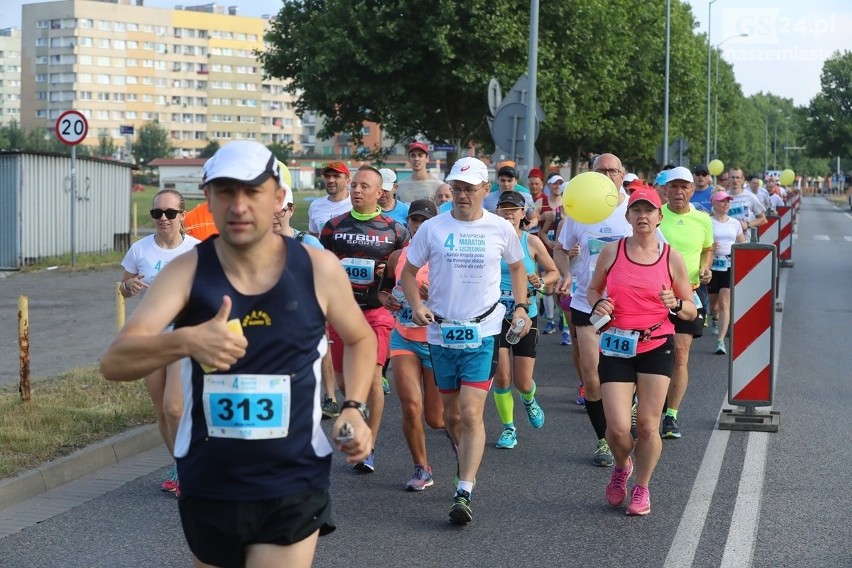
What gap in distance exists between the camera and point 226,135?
18888 centimetres

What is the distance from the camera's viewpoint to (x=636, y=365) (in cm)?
713

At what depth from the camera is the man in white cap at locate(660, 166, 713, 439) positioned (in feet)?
30.8

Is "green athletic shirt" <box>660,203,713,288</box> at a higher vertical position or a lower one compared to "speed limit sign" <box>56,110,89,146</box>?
lower

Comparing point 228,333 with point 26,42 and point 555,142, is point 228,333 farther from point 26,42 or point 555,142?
point 26,42

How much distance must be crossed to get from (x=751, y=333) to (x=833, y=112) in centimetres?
12047

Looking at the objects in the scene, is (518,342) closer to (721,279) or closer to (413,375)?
(413,375)

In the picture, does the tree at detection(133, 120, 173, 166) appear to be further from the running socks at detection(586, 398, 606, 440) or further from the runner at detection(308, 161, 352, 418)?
the running socks at detection(586, 398, 606, 440)

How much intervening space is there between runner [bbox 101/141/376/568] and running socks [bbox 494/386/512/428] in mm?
5254

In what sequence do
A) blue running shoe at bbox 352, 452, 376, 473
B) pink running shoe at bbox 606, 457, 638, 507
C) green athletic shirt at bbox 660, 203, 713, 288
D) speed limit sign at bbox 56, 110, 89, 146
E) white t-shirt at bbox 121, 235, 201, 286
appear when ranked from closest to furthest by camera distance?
1. pink running shoe at bbox 606, 457, 638, 507
2. white t-shirt at bbox 121, 235, 201, 286
3. blue running shoe at bbox 352, 452, 376, 473
4. green athletic shirt at bbox 660, 203, 713, 288
5. speed limit sign at bbox 56, 110, 89, 146

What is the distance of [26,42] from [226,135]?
30.3m

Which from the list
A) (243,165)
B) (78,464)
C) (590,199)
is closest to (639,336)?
(590,199)

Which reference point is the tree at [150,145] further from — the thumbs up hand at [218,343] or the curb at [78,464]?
the thumbs up hand at [218,343]

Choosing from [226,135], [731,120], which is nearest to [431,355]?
[731,120]

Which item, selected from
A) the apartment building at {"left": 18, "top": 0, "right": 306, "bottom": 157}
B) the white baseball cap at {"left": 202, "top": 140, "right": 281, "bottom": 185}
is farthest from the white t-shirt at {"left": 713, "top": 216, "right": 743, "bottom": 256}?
the apartment building at {"left": 18, "top": 0, "right": 306, "bottom": 157}
